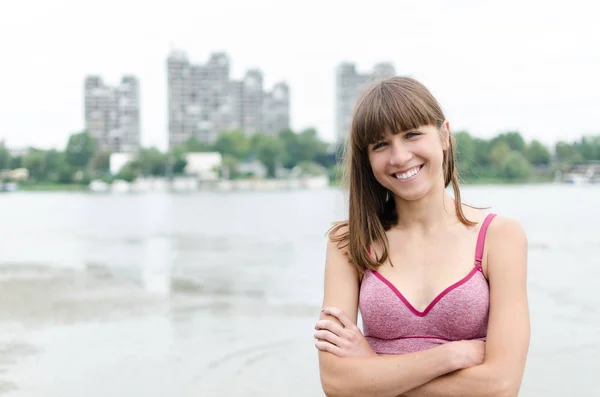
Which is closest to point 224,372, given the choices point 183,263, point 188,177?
point 183,263

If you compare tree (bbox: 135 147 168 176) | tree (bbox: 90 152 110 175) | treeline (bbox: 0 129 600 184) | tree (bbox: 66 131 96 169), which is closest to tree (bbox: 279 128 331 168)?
treeline (bbox: 0 129 600 184)

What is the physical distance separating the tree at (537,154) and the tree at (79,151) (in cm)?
7072

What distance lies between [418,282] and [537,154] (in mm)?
122959

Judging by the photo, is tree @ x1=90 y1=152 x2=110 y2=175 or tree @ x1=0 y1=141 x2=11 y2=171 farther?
tree @ x1=90 y1=152 x2=110 y2=175

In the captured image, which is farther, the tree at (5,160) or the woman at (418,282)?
the tree at (5,160)

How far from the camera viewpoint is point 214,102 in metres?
173

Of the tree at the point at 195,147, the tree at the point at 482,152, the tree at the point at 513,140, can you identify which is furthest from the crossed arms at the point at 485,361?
the tree at the point at 195,147

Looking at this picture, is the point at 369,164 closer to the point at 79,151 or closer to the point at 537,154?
the point at 537,154

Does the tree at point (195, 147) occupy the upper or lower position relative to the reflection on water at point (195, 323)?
upper

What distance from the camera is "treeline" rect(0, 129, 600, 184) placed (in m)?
114

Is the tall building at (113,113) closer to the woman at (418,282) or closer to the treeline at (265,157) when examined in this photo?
the treeline at (265,157)

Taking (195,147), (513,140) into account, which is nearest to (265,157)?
(195,147)

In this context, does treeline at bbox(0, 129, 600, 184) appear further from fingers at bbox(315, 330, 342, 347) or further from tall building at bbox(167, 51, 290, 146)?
fingers at bbox(315, 330, 342, 347)

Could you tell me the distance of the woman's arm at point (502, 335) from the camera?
92.2 inches
